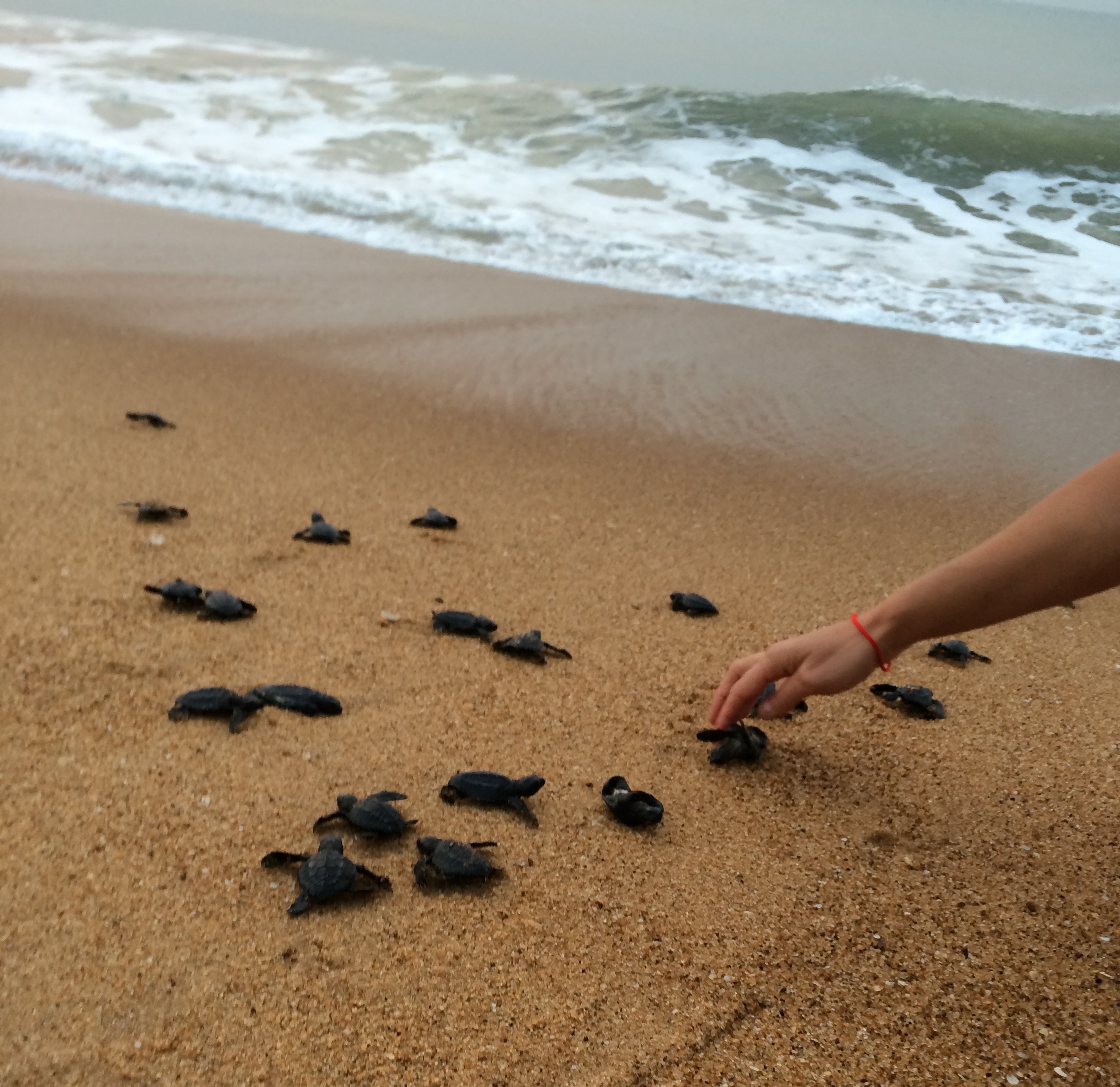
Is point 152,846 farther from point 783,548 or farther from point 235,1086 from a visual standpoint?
point 783,548

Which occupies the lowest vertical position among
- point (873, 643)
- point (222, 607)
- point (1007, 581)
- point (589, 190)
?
point (222, 607)

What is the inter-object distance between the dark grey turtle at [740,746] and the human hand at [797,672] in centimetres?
17

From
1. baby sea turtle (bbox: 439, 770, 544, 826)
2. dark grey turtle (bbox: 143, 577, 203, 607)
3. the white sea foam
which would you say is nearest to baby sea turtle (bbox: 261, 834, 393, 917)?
baby sea turtle (bbox: 439, 770, 544, 826)

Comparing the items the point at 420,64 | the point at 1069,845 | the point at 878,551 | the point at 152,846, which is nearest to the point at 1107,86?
the point at 420,64

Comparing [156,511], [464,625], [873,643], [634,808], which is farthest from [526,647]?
[156,511]

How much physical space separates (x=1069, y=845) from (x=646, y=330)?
3.40 metres

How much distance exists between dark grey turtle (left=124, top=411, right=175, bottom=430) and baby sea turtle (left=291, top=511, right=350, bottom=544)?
3.11 feet

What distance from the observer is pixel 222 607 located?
2.38m

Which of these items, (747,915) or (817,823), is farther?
(817,823)

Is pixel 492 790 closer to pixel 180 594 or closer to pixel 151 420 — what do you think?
pixel 180 594

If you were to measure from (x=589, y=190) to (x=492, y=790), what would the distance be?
625 cm

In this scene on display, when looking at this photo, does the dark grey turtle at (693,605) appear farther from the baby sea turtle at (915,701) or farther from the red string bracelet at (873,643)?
the red string bracelet at (873,643)

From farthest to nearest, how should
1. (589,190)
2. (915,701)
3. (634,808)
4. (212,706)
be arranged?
(589,190)
(915,701)
(212,706)
(634,808)

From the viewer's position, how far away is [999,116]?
988cm
